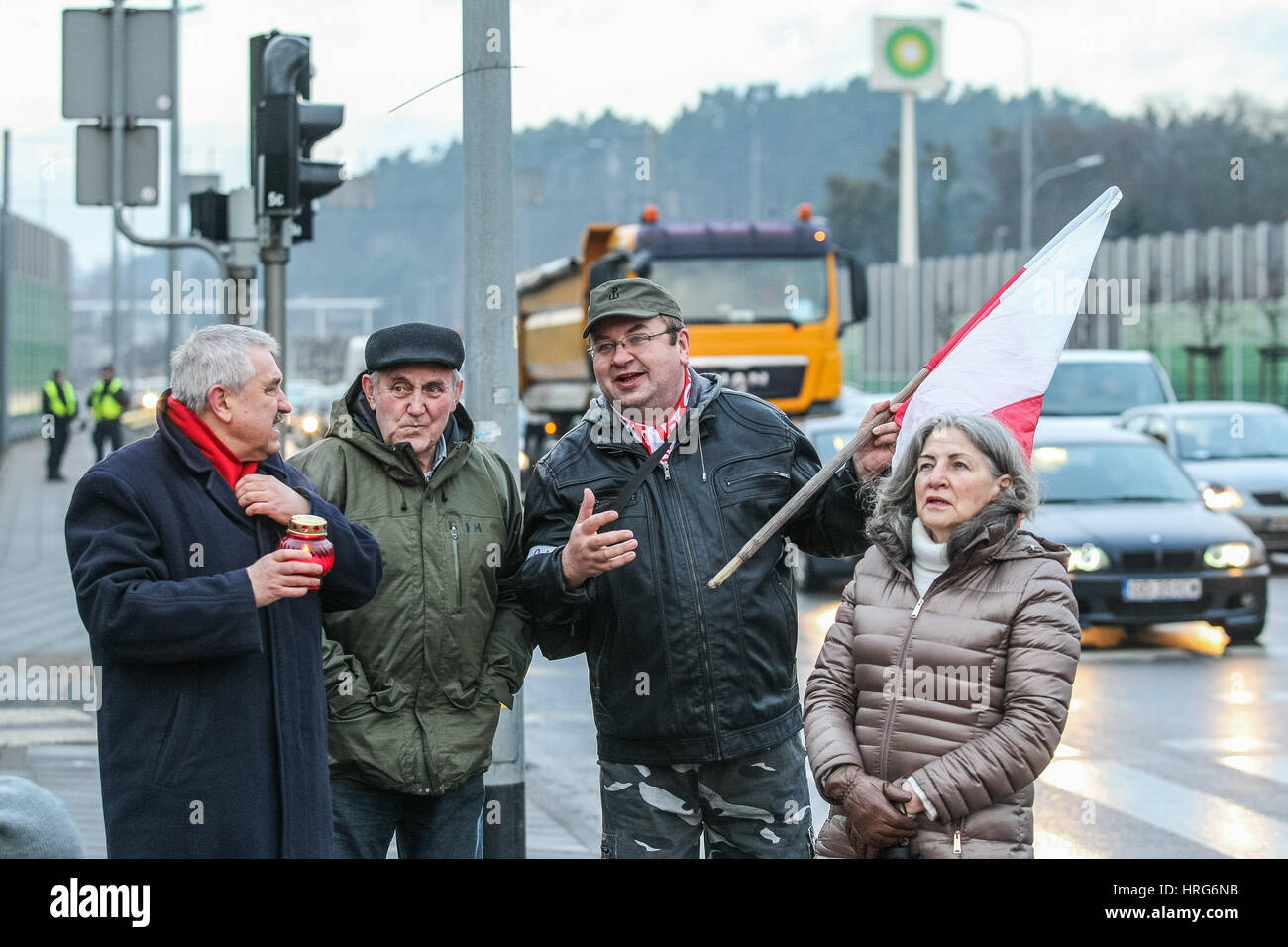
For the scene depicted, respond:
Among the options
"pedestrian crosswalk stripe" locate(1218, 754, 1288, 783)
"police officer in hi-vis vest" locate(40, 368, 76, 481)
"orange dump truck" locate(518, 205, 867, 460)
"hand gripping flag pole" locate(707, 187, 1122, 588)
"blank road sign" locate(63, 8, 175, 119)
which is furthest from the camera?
"police officer in hi-vis vest" locate(40, 368, 76, 481)

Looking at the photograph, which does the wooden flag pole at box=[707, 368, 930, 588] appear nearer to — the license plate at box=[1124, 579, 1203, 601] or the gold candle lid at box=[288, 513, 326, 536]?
the gold candle lid at box=[288, 513, 326, 536]

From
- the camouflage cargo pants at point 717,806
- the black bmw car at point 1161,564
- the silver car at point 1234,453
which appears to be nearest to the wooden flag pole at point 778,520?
the camouflage cargo pants at point 717,806

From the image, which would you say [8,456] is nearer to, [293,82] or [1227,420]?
[1227,420]

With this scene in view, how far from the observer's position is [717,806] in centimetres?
416

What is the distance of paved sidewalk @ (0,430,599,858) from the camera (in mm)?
7445

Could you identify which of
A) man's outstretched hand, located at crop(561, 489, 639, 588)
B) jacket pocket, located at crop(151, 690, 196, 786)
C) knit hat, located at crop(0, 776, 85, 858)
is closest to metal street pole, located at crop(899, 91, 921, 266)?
man's outstretched hand, located at crop(561, 489, 639, 588)

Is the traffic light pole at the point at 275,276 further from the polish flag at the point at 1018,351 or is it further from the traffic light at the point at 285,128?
the polish flag at the point at 1018,351

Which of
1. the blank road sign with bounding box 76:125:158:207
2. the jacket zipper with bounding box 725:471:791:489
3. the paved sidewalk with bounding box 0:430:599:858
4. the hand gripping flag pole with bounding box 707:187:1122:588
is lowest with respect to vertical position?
the paved sidewalk with bounding box 0:430:599:858

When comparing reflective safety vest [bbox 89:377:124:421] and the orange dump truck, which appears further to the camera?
reflective safety vest [bbox 89:377:124:421]

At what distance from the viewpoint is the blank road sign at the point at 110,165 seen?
9.88m

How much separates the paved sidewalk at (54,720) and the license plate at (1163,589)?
4.82m

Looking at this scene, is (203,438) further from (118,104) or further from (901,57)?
(901,57)

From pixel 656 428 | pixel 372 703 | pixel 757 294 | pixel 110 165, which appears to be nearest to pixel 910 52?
pixel 757 294

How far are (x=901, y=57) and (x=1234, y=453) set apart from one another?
174 ft
